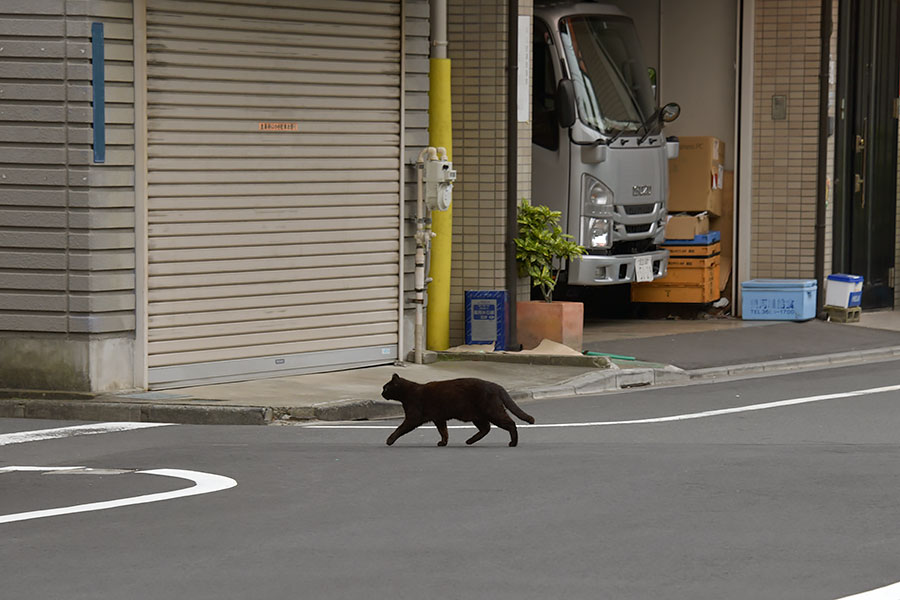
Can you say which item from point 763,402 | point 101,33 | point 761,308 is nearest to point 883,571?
point 763,402

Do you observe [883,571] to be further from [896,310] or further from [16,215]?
[896,310]

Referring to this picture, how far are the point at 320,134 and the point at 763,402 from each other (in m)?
4.71

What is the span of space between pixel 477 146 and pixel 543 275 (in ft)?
5.04

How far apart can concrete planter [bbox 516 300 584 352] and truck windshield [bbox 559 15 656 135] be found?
116 inches

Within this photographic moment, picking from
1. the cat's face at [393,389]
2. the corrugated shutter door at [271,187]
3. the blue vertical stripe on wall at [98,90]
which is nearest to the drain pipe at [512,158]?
the corrugated shutter door at [271,187]

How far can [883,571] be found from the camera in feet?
23.1

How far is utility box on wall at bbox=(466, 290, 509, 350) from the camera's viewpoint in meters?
16.4

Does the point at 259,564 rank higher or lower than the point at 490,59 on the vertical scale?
lower

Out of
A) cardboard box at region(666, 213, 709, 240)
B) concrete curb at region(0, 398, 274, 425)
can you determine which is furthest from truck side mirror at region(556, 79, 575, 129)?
concrete curb at region(0, 398, 274, 425)

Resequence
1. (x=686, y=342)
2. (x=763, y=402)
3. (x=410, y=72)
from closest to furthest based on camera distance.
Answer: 1. (x=763, y=402)
2. (x=410, y=72)
3. (x=686, y=342)

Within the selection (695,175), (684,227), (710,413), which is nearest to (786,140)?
(695,175)

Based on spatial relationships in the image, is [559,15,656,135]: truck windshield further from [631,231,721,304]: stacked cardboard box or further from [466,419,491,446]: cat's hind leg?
[466,419,491,446]: cat's hind leg

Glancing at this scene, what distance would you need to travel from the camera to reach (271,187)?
47.3 ft

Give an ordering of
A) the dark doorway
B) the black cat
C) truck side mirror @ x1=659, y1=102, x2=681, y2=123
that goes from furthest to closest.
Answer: the dark doorway → truck side mirror @ x1=659, y1=102, x2=681, y2=123 → the black cat
